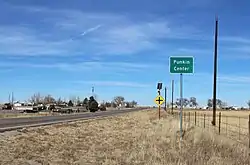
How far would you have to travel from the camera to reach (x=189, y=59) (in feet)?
53.4

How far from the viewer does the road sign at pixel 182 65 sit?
1623 cm

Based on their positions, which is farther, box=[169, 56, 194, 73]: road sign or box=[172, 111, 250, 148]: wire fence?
box=[172, 111, 250, 148]: wire fence

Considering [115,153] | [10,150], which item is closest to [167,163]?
[115,153]

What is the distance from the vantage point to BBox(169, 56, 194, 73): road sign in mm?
16234

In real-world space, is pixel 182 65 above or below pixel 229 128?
above

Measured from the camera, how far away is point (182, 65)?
53.3 ft

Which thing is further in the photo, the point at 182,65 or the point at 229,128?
the point at 229,128

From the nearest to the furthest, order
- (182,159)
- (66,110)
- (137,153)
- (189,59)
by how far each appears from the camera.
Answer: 1. (182,159)
2. (137,153)
3. (189,59)
4. (66,110)

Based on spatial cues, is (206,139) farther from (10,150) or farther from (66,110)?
(66,110)

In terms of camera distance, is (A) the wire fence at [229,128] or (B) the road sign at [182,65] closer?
(B) the road sign at [182,65]

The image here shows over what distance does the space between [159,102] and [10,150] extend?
25.4 meters

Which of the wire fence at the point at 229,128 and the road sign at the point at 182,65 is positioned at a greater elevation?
the road sign at the point at 182,65

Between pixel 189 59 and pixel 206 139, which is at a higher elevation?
pixel 189 59

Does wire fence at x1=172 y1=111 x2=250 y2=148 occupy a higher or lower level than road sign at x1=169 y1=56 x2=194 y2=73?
lower
